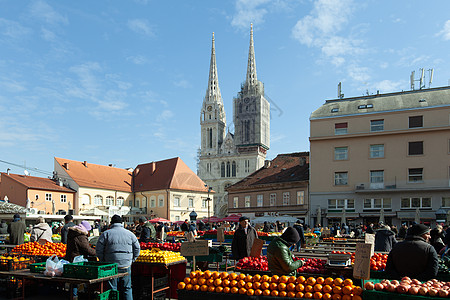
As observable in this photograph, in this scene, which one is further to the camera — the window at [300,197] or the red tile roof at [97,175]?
the red tile roof at [97,175]

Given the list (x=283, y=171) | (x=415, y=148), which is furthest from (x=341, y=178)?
(x=283, y=171)

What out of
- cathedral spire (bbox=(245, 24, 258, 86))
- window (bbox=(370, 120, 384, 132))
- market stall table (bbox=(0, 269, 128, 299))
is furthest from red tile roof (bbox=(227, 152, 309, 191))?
cathedral spire (bbox=(245, 24, 258, 86))

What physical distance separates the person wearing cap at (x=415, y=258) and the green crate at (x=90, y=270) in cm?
460

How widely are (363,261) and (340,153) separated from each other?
33.3 metres

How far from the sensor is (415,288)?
5.38 m

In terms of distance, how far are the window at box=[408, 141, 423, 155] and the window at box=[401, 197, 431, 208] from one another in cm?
389

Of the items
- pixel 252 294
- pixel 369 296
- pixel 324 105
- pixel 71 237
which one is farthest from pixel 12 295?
pixel 324 105

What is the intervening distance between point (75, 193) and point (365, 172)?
36658mm

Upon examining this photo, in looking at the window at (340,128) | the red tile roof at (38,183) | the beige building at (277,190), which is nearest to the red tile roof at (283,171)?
the beige building at (277,190)

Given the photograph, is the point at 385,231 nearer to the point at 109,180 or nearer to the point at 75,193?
the point at 75,193

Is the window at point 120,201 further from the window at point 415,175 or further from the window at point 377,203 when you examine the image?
the window at point 415,175

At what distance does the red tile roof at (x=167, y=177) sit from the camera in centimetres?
6059

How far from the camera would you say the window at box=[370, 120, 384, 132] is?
36.9 metres

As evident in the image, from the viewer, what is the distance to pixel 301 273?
813 cm
